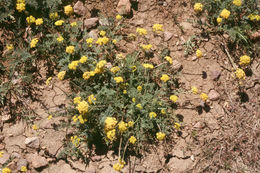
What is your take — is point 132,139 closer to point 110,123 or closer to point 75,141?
point 110,123

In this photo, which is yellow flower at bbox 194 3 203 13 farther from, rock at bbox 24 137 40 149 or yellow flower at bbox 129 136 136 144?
rock at bbox 24 137 40 149

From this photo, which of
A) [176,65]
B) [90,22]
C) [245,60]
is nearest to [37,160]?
[90,22]

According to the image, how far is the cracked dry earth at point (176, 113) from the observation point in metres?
4.26

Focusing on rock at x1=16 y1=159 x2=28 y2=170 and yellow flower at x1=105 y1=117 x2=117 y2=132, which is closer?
yellow flower at x1=105 y1=117 x2=117 y2=132

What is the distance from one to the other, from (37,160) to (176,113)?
2.79 m

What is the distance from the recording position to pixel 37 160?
4.25 m

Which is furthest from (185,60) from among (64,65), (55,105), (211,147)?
(55,105)

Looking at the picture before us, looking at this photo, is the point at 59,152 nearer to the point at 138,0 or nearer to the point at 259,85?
the point at 138,0

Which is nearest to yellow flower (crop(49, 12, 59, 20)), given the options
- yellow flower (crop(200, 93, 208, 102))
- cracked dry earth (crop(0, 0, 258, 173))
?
cracked dry earth (crop(0, 0, 258, 173))

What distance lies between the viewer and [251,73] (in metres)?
4.71

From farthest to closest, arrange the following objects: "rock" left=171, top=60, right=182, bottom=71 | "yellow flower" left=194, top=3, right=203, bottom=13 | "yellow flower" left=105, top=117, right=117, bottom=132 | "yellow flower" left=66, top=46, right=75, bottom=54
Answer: "rock" left=171, top=60, right=182, bottom=71, "yellow flower" left=194, top=3, right=203, bottom=13, "yellow flower" left=66, top=46, right=75, bottom=54, "yellow flower" left=105, top=117, right=117, bottom=132

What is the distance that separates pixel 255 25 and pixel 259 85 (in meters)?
1.26

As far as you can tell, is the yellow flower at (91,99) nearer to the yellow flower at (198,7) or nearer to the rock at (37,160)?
the rock at (37,160)

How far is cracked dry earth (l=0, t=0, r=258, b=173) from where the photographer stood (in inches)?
168
